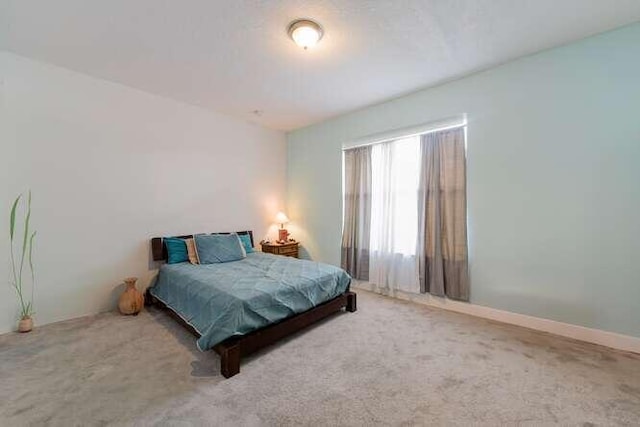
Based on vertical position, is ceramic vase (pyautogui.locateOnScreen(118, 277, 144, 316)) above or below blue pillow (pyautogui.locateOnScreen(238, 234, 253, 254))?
below

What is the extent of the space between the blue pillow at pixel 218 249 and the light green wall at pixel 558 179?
285cm

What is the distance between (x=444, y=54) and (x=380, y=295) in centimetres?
288

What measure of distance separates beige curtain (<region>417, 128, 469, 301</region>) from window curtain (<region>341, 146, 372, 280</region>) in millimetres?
799

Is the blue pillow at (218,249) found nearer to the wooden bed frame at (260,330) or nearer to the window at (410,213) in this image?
the wooden bed frame at (260,330)

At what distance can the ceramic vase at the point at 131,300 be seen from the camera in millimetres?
2867

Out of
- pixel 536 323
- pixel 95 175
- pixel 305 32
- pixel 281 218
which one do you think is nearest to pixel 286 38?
pixel 305 32

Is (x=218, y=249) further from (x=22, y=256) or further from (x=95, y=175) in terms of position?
(x=22, y=256)

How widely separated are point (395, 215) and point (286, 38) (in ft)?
7.77

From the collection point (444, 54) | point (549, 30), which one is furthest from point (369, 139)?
point (549, 30)

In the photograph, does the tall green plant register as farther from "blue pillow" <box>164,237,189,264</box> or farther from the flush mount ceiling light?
the flush mount ceiling light

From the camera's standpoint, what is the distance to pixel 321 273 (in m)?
2.75

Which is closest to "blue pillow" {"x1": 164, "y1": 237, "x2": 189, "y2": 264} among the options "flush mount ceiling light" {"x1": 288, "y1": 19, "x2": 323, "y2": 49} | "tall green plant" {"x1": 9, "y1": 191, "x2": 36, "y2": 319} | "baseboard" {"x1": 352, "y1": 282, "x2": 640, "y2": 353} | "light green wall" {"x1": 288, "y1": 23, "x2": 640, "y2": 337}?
"tall green plant" {"x1": 9, "y1": 191, "x2": 36, "y2": 319}

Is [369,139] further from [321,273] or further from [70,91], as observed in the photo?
[70,91]

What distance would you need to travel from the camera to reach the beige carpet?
1489 millimetres
